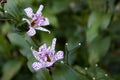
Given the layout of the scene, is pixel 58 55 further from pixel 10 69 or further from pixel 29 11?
pixel 10 69

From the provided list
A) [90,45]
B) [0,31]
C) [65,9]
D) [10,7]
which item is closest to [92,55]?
[90,45]

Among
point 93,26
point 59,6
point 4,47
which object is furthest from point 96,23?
point 4,47

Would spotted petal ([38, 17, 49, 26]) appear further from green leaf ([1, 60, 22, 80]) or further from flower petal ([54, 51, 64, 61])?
green leaf ([1, 60, 22, 80])

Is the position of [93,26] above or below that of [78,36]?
above

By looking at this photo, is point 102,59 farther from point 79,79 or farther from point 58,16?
point 79,79

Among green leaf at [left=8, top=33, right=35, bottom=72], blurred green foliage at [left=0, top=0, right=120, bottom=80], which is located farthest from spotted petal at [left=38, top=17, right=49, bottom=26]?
blurred green foliage at [left=0, top=0, right=120, bottom=80]

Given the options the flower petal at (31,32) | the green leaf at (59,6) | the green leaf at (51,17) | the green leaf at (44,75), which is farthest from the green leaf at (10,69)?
the flower petal at (31,32)

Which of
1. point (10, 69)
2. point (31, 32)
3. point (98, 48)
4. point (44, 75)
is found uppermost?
point (31, 32)

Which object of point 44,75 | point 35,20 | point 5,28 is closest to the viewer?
point 35,20

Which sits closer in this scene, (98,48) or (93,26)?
(93,26)
